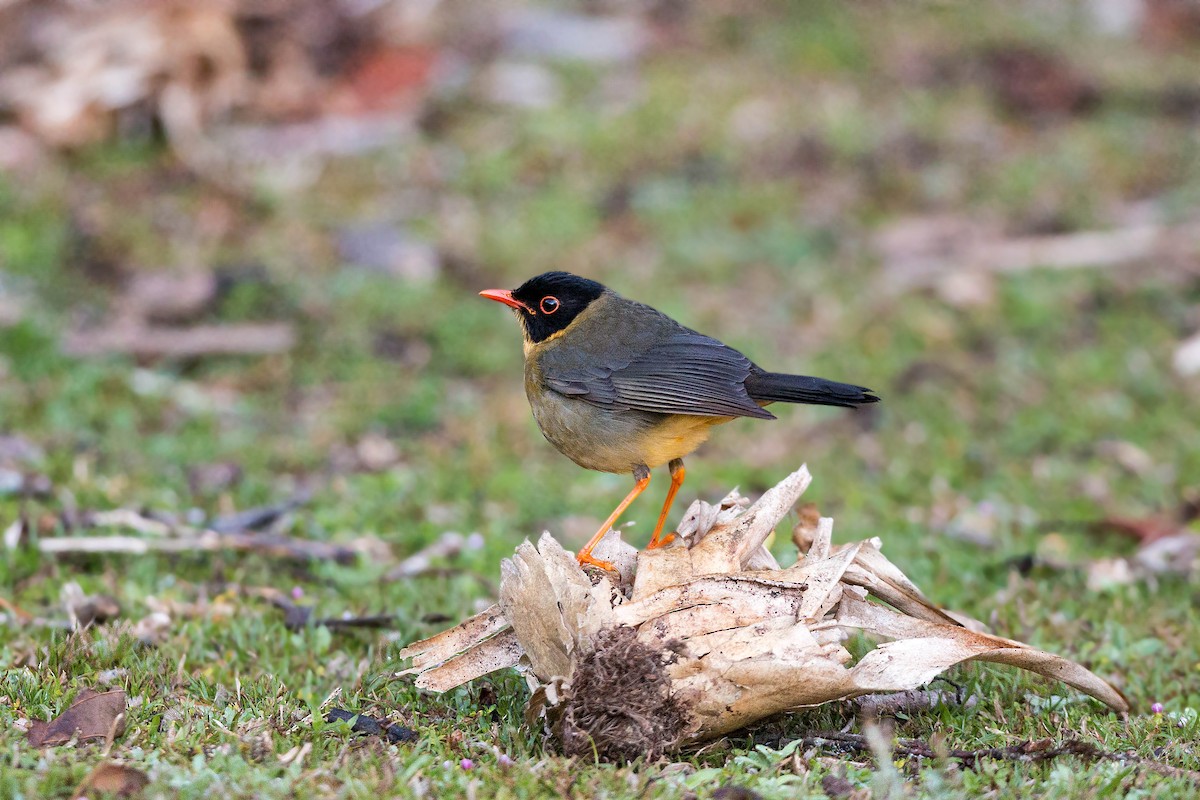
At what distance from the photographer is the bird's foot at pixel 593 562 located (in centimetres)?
448

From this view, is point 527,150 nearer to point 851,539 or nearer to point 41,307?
point 41,307

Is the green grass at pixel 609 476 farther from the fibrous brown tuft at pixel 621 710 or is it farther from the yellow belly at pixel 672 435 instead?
the yellow belly at pixel 672 435

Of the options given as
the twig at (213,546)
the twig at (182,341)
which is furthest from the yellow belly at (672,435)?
the twig at (182,341)

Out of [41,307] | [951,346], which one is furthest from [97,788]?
[951,346]

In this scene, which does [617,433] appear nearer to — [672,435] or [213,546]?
[672,435]

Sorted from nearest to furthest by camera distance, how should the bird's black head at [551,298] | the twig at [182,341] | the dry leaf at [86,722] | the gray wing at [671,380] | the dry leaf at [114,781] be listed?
the dry leaf at [114,781] < the dry leaf at [86,722] < the gray wing at [671,380] < the bird's black head at [551,298] < the twig at [182,341]

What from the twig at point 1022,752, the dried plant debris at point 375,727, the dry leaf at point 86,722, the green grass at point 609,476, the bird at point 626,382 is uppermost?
the bird at point 626,382

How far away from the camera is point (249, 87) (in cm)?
1270

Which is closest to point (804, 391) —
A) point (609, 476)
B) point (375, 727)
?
point (375, 727)

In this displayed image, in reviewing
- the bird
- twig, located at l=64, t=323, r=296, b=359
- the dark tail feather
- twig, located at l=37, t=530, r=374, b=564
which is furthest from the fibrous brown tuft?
twig, located at l=64, t=323, r=296, b=359

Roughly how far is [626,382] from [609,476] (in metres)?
2.84

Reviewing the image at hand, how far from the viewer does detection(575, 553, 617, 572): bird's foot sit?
448cm

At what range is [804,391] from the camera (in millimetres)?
4840

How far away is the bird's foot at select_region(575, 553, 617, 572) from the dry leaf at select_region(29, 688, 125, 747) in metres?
1.49
